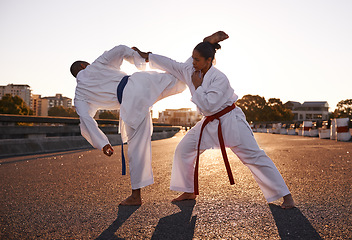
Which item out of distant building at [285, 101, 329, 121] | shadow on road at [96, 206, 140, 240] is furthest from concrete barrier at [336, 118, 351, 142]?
distant building at [285, 101, 329, 121]

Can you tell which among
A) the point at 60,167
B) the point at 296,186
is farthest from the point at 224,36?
the point at 60,167

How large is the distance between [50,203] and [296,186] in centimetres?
274

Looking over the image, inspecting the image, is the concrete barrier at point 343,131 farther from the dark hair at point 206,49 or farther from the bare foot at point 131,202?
Answer: the bare foot at point 131,202

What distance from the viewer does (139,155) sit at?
354cm

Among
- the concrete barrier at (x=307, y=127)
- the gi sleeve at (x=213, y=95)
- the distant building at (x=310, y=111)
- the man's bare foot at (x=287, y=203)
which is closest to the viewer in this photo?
the man's bare foot at (x=287, y=203)

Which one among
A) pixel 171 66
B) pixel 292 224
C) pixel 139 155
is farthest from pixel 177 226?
pixel 171 66

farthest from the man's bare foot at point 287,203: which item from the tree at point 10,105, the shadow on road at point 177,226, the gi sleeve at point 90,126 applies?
the tree at point 10,105

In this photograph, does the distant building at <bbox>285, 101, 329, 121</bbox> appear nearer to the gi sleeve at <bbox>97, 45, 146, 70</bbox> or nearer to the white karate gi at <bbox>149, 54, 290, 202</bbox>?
the gi sleeve at <bbox>97, 45, 146, 70</bbox>

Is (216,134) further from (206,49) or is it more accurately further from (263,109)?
(263,109)

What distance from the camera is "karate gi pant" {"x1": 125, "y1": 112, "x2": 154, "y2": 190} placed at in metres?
3.51

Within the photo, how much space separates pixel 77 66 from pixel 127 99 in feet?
3.24

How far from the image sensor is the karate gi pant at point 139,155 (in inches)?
138

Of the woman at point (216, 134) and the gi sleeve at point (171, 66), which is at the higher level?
the gi sleeve at point (171, 66)

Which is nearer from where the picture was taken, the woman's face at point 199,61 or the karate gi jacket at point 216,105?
the karate gi jacket at point 216,105
